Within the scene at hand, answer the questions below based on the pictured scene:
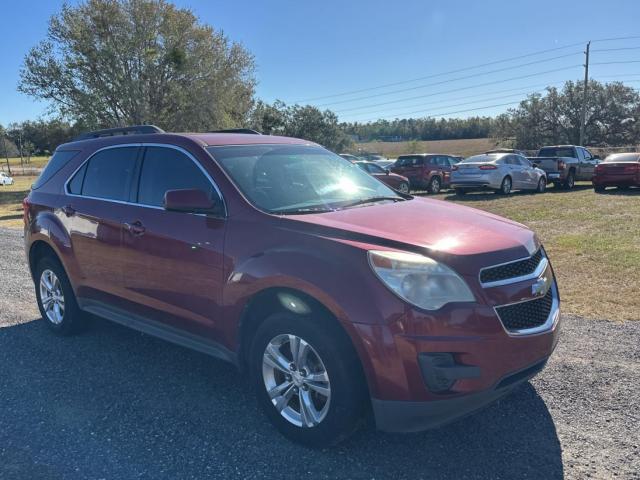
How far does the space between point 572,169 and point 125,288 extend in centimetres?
2190

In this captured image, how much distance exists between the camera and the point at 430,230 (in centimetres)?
324

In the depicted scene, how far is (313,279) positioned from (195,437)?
133 cm

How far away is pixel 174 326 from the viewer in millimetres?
3998

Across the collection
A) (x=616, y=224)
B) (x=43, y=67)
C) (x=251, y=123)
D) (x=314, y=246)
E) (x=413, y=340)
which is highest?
(x=43, y=67)

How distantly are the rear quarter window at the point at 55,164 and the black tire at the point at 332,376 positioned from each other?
3270 millimetres

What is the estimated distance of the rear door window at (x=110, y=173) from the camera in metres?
4.52

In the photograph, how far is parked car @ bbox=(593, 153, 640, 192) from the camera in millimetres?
18531

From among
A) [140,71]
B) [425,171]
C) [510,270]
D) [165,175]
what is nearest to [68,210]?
[165,175]

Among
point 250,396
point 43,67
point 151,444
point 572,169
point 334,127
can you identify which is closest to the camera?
point 151,444

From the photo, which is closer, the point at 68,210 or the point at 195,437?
the point at 195,437

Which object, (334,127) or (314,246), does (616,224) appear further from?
(334,127)

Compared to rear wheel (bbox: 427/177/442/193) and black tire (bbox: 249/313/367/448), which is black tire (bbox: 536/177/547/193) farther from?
black tire (bbox: 249/313/367/448)

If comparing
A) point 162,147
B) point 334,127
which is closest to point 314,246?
point 162,147

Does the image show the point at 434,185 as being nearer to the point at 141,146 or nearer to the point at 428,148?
the point at 141,146
